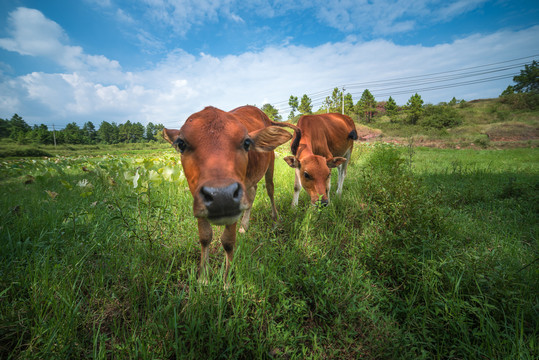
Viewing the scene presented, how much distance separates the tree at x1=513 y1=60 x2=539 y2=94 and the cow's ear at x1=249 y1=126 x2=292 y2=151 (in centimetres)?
6190

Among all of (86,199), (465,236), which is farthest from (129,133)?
(465,236)

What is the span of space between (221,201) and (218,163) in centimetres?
39

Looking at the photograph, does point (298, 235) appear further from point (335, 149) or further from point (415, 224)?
point (335, 149)

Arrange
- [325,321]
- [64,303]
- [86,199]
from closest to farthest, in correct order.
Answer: [64,303]
[325,321]
[86,199]

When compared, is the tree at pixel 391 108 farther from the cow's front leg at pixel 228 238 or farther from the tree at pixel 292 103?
the cow's front leg at pixel 228 238

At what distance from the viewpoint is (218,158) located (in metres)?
1.76

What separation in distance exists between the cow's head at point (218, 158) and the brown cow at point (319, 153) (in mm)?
1532

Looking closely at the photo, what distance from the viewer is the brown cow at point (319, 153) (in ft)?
13.2

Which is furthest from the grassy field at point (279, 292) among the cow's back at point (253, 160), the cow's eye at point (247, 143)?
the cow's eye at point (247, 143)

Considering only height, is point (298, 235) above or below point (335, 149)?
below

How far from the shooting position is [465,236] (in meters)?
2.79

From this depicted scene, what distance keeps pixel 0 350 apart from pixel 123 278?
2.47ft

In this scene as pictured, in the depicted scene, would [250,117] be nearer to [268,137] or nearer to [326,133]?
[268,137]

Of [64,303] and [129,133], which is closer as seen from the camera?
[64,303]
